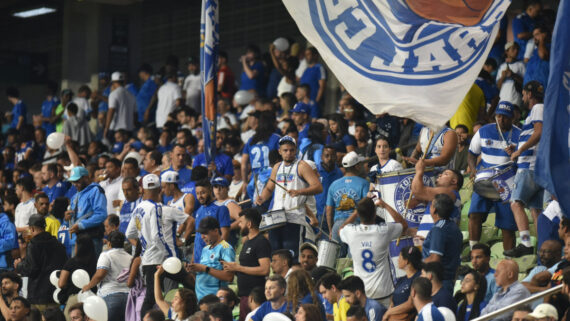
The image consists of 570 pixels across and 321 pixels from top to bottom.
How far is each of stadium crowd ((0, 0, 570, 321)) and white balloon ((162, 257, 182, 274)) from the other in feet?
0.10

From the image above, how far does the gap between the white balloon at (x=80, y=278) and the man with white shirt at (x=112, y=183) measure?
2537mm

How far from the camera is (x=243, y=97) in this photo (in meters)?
18.7

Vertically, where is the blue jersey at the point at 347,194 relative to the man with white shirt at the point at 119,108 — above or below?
below

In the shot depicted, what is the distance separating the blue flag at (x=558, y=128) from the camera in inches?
262

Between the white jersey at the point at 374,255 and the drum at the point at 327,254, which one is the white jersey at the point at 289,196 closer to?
the drum at the point at 327,254

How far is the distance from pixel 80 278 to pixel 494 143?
469cm

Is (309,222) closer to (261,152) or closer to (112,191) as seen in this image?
(261,152)

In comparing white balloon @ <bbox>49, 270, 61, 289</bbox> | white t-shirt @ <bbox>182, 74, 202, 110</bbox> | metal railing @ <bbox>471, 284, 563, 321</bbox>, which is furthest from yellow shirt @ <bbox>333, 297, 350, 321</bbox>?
white t-shirt @ <bbox>182, 74, 202, 110</bbox>

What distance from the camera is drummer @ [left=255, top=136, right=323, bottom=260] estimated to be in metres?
11.7

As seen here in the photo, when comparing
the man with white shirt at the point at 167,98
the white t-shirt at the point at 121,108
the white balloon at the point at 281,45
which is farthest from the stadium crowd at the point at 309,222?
the white t-shirt at the point at 121,108

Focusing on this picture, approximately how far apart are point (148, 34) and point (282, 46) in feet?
23.5

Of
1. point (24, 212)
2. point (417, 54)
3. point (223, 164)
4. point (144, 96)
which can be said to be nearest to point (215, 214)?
point (223, 164)

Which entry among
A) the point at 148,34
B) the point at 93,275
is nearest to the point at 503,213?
the point at 93,275

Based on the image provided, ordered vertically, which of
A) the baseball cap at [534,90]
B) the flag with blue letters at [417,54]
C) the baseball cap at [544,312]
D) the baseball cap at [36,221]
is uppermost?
the flag with blue letters at [417,54]
